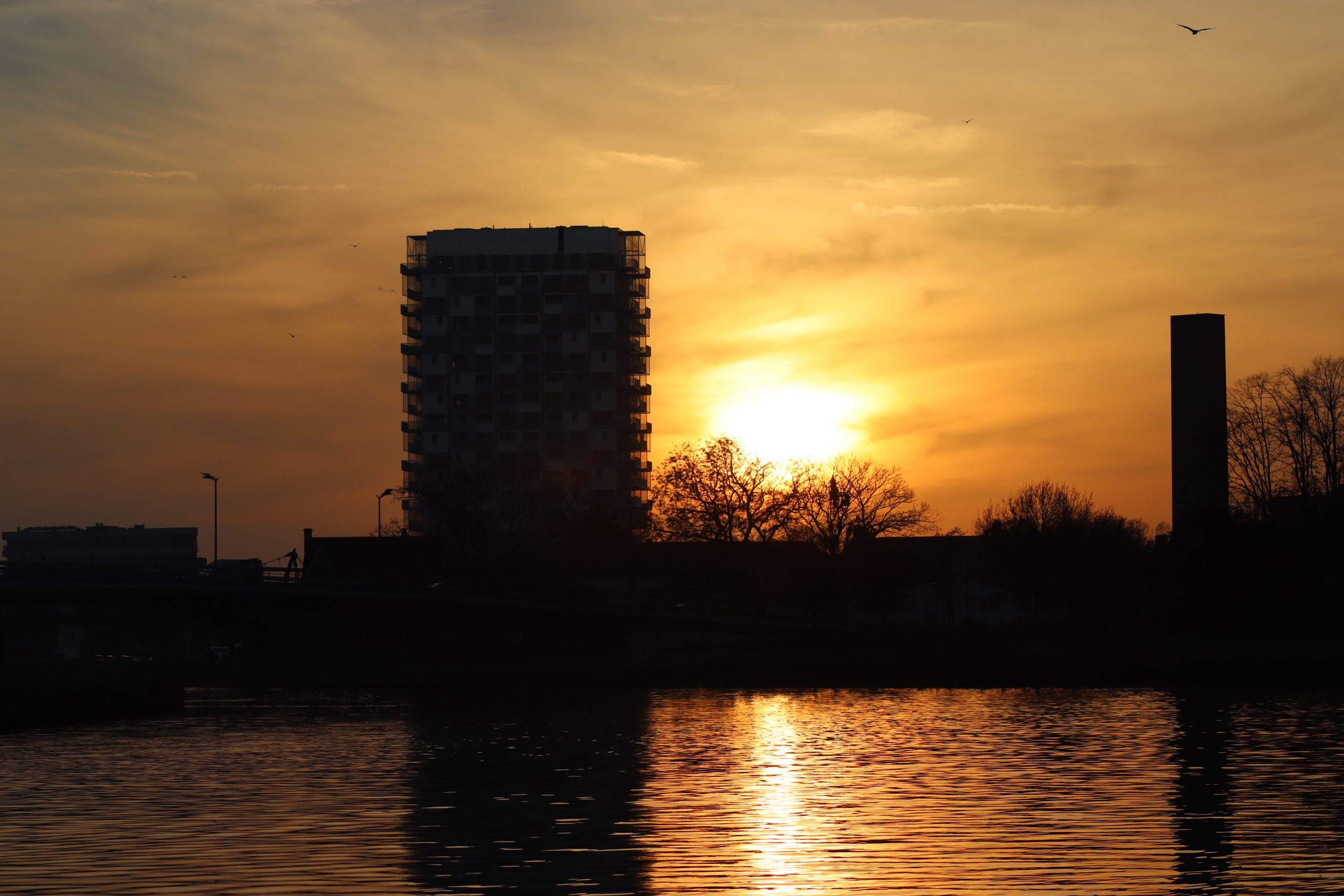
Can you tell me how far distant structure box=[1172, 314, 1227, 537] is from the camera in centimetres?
9931

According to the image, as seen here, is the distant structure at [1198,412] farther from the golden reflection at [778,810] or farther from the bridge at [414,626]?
the golden reflection at [778,810]

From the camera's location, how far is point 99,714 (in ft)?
160

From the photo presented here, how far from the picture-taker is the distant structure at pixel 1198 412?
99.3 metres

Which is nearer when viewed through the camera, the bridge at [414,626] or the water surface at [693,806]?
the water surface at [693,806]

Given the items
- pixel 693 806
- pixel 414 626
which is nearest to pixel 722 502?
pixel 414 626

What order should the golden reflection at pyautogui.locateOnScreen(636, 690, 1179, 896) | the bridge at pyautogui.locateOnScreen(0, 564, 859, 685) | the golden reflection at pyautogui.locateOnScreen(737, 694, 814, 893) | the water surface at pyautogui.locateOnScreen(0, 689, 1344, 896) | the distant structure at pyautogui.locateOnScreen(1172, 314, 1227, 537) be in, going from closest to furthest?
the golden reflection at pyautogui.locateOnScreen(636, 690, 1179, 896)
the water surface at pyautogui.locateOnScreen(0, 689, 1344, 896)
the golden reflection at pyautogui.locateOnScreen(737, 694, 814, 893)
the bridge at pyautogui.locateOnScreen(0, 564, 859, 685)
the distant structure at pyautogui.locateOnScreen(1172, 314, 1227, 537)

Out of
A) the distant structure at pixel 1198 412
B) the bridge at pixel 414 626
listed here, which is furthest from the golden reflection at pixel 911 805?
the distant structure at pixel 1198 412

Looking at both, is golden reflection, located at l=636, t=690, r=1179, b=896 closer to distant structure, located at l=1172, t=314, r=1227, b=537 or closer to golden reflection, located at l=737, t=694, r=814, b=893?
golden reflection, located at l=737, t=694, r=814, b=893

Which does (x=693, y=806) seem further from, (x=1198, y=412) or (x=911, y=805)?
(x=1198, y=412)

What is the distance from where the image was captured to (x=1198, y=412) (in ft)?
330

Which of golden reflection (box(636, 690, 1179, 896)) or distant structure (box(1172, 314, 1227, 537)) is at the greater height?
distant structure (box(1172, 314, 1227, 537))

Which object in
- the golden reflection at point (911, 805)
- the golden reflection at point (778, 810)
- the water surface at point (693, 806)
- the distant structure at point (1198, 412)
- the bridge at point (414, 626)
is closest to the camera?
the golden reflection at point (911, 805)

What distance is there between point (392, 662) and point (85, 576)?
16.7m

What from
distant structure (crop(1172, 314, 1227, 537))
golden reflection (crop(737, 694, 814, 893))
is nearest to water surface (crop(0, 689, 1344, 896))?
golden reflection (crop(737, 694, 814, 893))
